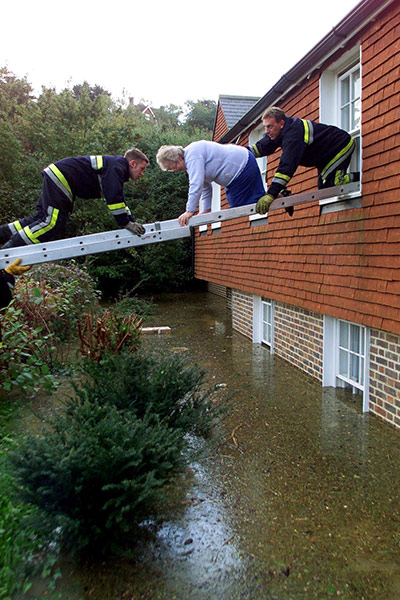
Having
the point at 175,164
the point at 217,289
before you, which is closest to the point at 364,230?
the point at 175,164

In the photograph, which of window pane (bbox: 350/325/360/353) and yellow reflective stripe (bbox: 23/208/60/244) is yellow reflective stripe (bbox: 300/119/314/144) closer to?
window pane (bbox: 350/325/360/353)

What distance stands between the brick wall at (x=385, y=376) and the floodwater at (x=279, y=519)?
177mm

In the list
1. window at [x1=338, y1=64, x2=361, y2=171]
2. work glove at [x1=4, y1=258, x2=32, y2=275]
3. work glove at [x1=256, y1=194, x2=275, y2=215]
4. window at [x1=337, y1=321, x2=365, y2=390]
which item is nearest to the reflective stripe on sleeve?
work glove at [x1=4, y1=258, x2=32, y2=275]

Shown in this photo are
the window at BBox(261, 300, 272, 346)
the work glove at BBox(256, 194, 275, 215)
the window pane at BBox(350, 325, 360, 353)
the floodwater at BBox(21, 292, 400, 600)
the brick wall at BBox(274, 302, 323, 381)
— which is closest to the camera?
the floodwater at BBox(21, 292, 400, 600)

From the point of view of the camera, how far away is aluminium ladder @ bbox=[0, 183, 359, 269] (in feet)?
13.1

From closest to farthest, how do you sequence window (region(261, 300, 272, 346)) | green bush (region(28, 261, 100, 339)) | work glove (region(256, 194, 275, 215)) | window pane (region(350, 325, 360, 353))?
work glove (region(256, 194, 275, 215)) → window pane (region(350, 325, 360, 353)) → green bush (region(28, 261, 100, 339)) → window (region(261, 300, 272, 346))

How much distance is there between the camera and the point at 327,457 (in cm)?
411

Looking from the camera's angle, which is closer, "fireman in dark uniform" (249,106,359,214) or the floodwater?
the floodwater

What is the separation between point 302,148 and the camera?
452cm

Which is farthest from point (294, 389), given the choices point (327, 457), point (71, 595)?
point (71, 595)

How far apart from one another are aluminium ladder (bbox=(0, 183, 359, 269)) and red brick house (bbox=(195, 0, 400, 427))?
2.09 feet

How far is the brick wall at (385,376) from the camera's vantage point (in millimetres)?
4566

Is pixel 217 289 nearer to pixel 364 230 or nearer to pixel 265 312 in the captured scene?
pixel 265 312

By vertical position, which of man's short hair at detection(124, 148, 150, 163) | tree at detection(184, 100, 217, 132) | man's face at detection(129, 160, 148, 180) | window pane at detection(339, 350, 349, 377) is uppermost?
tree at detection(184, 100, 217, 132)
